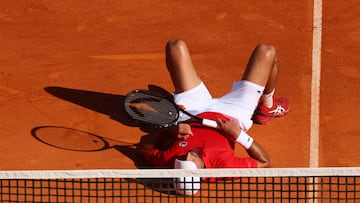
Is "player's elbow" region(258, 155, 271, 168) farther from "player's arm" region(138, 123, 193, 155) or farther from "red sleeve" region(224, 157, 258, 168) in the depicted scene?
"player's arm" region(138, 123, 193, 155)

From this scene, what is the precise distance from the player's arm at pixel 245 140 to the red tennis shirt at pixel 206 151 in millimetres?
82

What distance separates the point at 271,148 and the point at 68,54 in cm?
222

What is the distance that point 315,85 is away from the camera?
7848 millimetres

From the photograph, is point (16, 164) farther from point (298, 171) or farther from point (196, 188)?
point (298, 171)

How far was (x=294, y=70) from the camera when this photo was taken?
25.9ft

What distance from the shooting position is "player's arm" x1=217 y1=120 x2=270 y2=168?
7.01m

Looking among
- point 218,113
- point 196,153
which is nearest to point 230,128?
point 218,113

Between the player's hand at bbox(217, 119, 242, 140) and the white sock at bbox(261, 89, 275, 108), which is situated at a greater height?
the white sock at bbox(261, 89, 275, 108)

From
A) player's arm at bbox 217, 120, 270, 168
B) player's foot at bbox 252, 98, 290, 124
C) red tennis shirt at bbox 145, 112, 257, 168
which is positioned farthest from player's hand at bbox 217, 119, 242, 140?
player's foot at bbox 252, 98, 290, 124

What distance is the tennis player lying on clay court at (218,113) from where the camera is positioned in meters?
6.98

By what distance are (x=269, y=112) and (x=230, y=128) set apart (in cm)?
68

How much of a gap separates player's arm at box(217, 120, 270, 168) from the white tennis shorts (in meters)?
0.23

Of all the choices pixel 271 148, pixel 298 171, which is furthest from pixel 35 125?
pixel 298 171

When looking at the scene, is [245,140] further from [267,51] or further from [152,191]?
[152,191]
